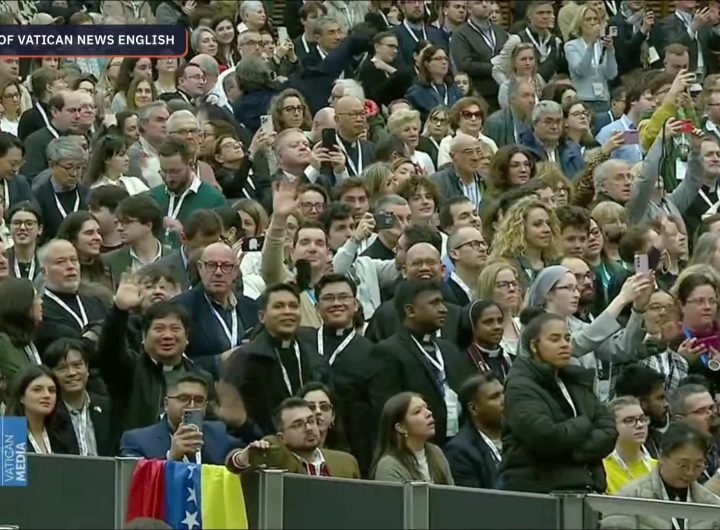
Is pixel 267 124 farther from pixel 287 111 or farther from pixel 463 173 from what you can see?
pixel 463 173

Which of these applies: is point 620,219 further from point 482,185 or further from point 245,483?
point 245,483

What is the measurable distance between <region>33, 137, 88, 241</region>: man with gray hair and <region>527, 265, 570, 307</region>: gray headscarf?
2.99 m

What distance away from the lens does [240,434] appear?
9.80 meters

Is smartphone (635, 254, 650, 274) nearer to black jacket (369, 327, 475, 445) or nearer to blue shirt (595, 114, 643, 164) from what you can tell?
black jacket (369, 327, 475, 445)

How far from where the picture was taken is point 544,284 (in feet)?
35.8

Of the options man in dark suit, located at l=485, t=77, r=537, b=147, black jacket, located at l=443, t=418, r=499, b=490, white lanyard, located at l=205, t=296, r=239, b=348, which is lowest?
black jacket, located at l=443, t=418, r=499, b=490

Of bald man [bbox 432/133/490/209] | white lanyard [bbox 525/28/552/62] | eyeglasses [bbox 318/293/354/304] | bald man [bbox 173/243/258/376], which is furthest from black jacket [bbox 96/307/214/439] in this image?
white lanyard [bbox 525/28/552/62]

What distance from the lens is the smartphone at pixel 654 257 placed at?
11.6m

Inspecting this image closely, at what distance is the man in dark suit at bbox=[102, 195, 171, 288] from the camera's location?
38.0 feet

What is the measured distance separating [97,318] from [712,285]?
309 cm

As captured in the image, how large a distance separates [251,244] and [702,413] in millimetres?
2894

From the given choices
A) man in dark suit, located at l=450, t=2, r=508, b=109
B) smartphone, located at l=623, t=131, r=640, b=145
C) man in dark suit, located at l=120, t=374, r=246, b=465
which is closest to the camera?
man in dark suit, located at l=120, t=374, r=246, b=465

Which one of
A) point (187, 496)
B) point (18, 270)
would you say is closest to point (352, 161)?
point (18, 270)

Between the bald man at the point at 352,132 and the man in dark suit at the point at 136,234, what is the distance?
272 centimetres
